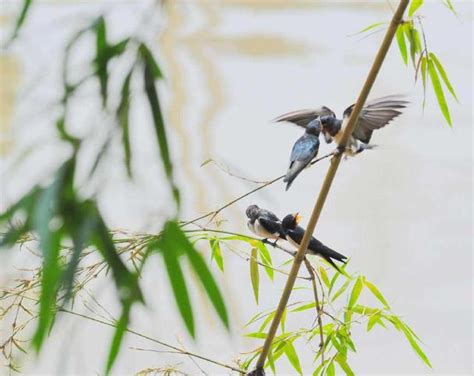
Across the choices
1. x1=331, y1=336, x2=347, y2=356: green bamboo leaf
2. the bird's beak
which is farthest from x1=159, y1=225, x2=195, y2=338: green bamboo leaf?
x1=331, y1=336, x2=347, y2=356: green bamboo leaf

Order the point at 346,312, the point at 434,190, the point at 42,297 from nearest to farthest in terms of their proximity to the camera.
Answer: the point at 42,297
the point at 346,312
the point at 434,190

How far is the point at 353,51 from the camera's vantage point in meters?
2.55

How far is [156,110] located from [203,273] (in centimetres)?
14

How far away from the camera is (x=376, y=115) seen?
123cm

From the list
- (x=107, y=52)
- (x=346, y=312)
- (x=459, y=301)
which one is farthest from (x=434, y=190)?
(x=107, y=52)

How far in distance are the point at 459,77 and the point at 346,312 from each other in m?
1.45

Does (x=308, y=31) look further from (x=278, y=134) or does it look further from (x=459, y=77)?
(x=459, y=77)

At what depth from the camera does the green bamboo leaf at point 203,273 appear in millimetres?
765

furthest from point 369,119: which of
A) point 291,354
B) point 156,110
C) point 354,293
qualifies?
point 156,110

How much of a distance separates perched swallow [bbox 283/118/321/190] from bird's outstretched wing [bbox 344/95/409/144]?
54mm

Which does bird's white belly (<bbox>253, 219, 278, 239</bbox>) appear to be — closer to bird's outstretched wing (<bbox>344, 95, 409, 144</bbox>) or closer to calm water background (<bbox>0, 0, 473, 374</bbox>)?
bird's outstretched wing (<bbox>344, 95, 409, 144</bbox>)

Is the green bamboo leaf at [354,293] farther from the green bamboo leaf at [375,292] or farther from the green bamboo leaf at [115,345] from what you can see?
the green bamboo leaf at [115,345]

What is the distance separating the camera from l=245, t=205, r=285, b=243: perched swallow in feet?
4.22

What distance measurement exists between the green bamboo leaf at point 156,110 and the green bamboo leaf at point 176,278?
5cm
